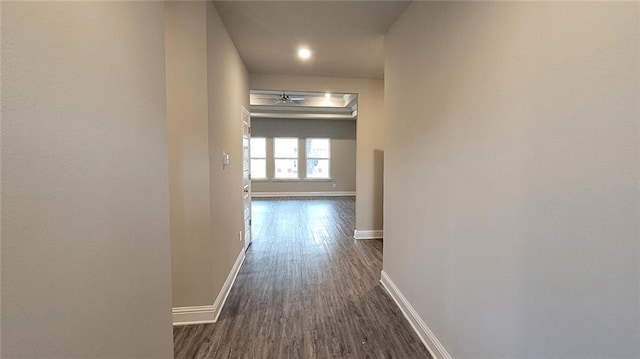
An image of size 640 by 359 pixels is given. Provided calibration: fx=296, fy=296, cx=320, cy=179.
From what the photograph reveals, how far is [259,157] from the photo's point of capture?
32.6 feet


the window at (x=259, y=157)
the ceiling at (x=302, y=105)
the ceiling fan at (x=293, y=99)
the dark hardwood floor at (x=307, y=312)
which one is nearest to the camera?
the dark hardwood floor at (x=307, y=312)

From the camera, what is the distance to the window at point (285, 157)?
392 inches

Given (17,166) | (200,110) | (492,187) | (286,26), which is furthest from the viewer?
(286,26)

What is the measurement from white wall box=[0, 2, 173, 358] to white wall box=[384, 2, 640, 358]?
1546mm

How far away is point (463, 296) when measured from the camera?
171cm

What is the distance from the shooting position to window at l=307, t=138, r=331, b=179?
33.2 feet

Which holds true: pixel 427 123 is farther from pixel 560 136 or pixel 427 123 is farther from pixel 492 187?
pixel 560 136

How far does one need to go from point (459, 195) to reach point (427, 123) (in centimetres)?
63

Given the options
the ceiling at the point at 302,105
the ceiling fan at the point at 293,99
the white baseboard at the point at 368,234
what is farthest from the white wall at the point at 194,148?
the ceiling fan at the point at 293,99

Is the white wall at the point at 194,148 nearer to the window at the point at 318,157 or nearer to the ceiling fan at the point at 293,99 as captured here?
the ceiling fan at the point at 293,99

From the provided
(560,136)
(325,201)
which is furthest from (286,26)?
(325,201)

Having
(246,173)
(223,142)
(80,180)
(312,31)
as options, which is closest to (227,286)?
(223,142)

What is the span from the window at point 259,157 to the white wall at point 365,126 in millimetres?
5404

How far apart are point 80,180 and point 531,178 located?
157 cm
